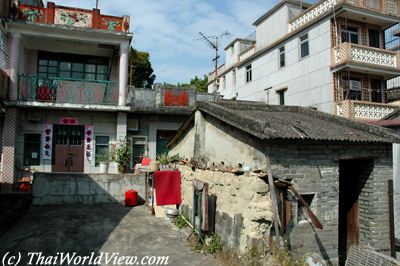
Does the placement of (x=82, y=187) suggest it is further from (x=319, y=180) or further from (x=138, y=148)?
(x=319, y=180)

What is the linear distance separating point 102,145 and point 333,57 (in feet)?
41.4

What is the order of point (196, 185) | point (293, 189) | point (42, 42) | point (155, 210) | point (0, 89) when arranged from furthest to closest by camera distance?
point (42, 42), point (0, 89), point (155, 210), point (196, 185), point (293, 189)

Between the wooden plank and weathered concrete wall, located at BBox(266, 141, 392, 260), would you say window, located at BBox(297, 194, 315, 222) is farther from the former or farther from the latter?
the wooden plank

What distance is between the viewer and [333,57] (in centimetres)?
1667

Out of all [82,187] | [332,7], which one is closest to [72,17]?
[82,187]

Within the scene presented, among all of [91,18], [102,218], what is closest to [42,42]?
[91,18]

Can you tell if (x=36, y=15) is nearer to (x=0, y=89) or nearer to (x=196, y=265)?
(x=0, y=89)

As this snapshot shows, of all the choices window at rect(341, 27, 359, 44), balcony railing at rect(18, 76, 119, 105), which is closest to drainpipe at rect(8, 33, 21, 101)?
balcony railing at rect(18, 76, 119, 105)

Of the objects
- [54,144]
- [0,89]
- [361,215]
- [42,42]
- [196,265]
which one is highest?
[42,42]

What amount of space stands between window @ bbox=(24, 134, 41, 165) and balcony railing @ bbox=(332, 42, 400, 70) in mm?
15133

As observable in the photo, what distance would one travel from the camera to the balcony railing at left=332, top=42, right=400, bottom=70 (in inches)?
631

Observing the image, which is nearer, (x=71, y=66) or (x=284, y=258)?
(x=284, y=258)

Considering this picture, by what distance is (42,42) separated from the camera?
15453 mm

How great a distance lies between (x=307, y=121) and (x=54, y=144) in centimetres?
1150
